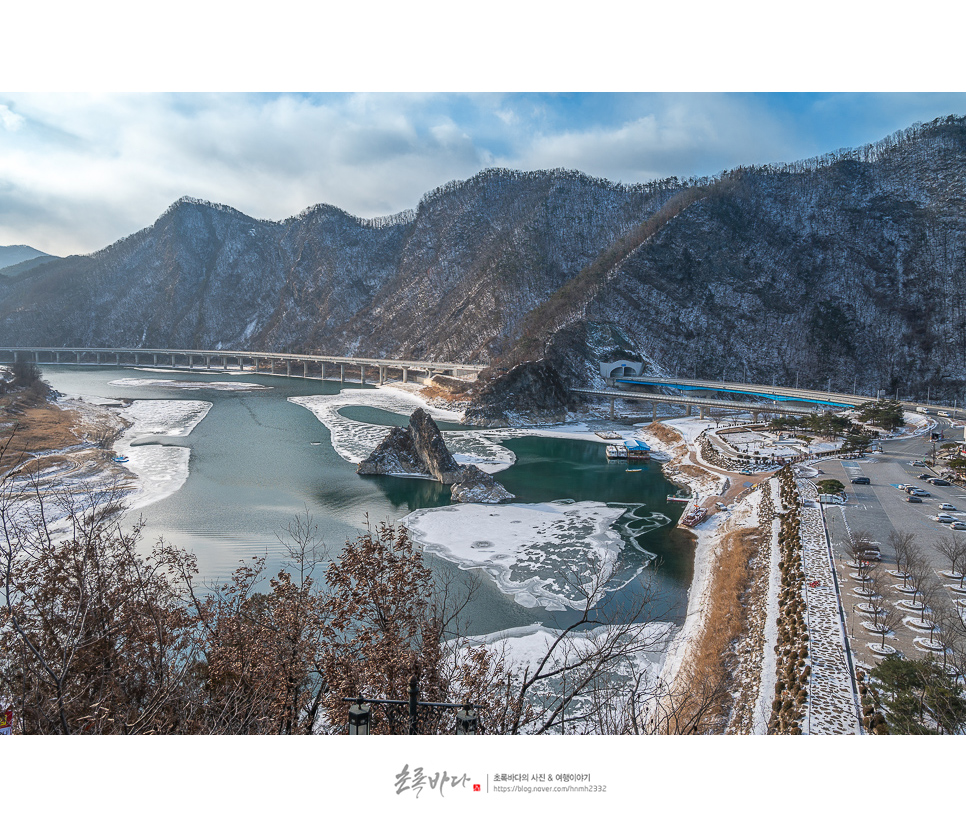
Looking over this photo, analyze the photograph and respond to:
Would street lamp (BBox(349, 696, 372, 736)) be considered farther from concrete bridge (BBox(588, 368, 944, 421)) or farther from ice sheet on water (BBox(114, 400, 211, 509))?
concrete bridge (BBox(588, 368, 944, 421))

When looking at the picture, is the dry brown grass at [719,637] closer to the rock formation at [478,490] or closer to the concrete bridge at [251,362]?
the rock formation at [478,490]

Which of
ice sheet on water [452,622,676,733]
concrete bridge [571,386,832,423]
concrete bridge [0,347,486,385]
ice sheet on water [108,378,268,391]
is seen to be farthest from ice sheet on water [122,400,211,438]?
concrete bridge [571,386,832,423]

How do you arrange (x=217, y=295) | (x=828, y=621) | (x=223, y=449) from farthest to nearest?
1. (x=217, y=295)
2. (x=223, y=449)
3. (x=828, y=621)

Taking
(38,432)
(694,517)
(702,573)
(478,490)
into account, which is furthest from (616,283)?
(38,432)

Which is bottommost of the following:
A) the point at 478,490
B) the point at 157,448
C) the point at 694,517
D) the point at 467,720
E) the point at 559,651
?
the point at 559,651

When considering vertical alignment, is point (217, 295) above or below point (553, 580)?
above

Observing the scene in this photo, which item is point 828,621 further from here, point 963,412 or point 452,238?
point 452,238

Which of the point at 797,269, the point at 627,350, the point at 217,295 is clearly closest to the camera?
the point at 627,350

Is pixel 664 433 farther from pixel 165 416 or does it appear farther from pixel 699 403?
pixel 165 416

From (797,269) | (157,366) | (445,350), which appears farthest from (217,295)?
(797,269)
